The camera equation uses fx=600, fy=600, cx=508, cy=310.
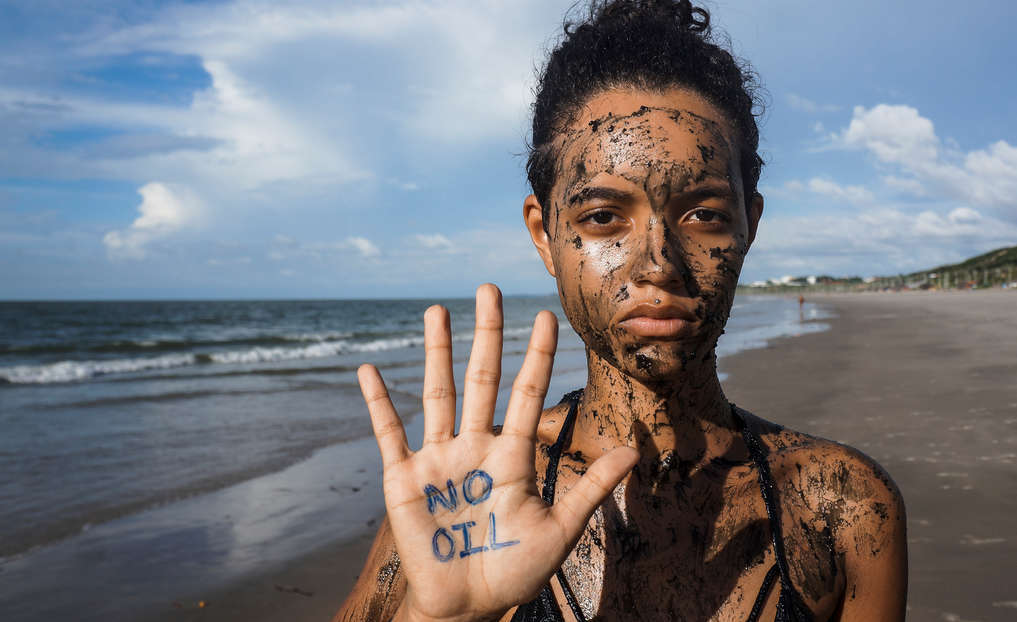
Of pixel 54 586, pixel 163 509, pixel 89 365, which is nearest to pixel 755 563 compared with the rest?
pixel 54 586

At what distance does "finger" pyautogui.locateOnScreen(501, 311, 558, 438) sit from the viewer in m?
1.43

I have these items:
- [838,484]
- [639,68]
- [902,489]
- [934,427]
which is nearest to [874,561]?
[838,484]

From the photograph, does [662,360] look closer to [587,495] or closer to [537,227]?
[587,495]

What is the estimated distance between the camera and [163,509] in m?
5.83

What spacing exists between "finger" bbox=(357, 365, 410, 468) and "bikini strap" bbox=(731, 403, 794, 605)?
98 centimetres

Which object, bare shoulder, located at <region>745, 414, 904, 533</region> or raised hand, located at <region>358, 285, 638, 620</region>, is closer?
raised hand, located at <region>358, 285, 638, 620</region>

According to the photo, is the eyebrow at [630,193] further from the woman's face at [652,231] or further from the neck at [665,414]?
the neck at [665,414]

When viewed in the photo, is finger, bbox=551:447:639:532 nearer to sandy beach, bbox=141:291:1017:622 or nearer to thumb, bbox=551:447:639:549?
thumb, bbox=551:447:639:549

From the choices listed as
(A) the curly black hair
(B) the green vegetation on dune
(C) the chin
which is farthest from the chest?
(B) the green vegetation on dune

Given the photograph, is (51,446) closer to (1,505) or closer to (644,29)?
(1,505)

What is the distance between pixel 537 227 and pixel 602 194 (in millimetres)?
415

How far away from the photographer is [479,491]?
55.7 inches

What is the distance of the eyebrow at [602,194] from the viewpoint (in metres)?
1.61

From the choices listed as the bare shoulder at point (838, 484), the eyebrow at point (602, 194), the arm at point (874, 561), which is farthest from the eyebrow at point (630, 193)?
the arm at point (874, 561)
